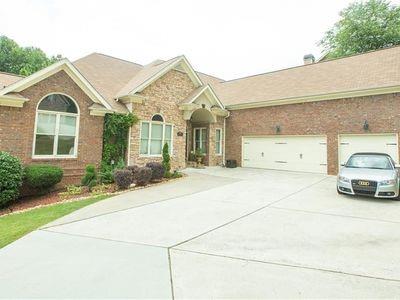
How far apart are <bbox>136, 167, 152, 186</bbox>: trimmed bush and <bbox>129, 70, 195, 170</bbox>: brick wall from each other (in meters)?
2.71

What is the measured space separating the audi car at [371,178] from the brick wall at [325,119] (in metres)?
4.53

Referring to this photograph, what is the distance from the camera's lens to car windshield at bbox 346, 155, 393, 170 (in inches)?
370

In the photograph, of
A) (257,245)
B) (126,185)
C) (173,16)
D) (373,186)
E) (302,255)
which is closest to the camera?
(302,255)

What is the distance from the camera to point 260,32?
17359 mm

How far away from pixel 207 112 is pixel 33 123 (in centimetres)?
1039

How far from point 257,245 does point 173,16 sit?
11.1m

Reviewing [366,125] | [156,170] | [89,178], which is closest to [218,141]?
[156,170]

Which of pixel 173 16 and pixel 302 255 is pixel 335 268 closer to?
pixel 302 255

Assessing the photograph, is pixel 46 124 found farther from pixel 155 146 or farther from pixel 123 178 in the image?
pixel 155 146

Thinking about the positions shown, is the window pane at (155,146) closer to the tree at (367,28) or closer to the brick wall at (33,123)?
the brick wall at (33,123)

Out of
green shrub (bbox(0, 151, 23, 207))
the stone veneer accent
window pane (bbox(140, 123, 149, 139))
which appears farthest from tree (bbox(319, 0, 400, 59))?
green shrub (bbox(0, 151, 23, 207))

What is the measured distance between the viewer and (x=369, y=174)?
8.76 metres

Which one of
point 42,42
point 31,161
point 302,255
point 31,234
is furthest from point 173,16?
point 42,42

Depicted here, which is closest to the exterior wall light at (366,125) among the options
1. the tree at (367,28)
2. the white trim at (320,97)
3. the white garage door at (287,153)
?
the white trim at (320,97)
